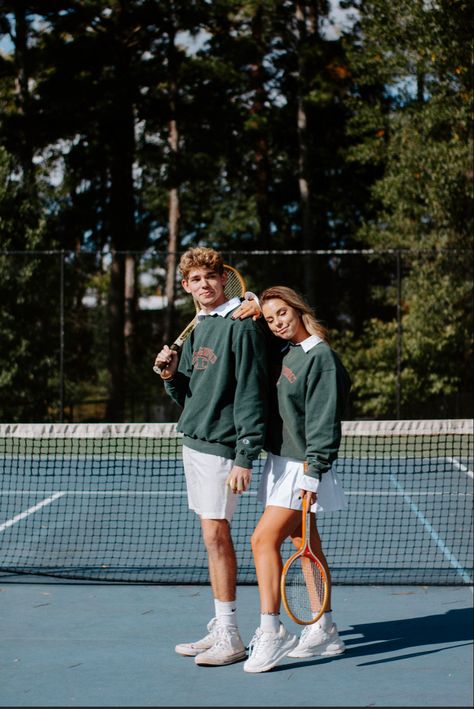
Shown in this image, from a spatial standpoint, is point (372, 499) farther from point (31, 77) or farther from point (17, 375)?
point (31, 77)

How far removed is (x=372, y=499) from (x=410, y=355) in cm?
772

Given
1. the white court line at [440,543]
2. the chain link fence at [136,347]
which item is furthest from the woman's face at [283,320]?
the chain link fence at [136,347]

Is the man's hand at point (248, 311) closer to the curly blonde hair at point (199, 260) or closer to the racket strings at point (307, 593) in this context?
the curly blonde hair at point (199, 260)

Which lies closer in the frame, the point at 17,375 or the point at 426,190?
the point at 17,375

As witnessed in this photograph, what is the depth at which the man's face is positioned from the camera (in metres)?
4.00

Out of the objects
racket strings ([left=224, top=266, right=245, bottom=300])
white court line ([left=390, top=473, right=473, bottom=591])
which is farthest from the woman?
white court line ([left=390, top=473, right=473, bottom=591])

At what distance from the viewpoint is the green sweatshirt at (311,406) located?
372 centimetres

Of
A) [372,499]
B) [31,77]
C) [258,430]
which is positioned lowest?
[372,499]

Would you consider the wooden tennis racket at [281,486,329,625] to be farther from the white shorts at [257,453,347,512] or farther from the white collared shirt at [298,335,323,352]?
the white collared shirt at [298,335,323,352]

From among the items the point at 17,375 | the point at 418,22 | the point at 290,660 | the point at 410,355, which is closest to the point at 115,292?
the point at 17,375

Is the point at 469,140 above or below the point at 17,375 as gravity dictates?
above

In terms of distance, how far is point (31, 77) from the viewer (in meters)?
23.7

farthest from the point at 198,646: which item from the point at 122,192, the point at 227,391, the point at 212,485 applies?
the point at 122,192

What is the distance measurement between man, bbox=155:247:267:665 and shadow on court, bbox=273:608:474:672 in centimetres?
37
